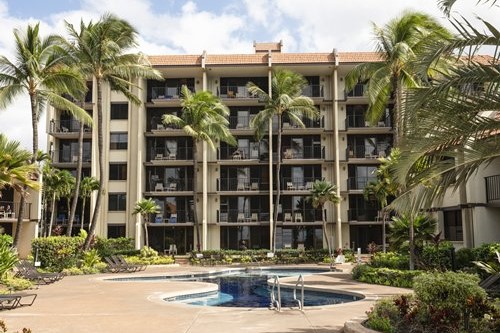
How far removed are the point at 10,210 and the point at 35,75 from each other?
11.7 meters

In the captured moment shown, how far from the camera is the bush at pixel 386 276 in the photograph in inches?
765

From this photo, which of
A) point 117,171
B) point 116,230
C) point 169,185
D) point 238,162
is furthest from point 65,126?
point 238,162

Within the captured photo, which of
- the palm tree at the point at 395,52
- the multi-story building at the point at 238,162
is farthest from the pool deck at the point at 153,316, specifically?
the multi-story building at the point at 238,162

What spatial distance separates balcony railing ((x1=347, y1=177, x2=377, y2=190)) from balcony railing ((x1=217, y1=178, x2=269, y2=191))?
23.6 feet

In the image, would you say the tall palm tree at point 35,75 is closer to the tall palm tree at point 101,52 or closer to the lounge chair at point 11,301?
the tall palm tree at point 101,52

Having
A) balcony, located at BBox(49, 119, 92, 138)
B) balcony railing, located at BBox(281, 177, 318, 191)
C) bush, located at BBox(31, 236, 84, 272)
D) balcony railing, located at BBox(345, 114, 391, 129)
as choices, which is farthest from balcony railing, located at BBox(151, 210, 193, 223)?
balcony railing, located at BBox(345, 114, 391, 129)

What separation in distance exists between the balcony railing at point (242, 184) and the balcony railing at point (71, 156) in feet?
39.9

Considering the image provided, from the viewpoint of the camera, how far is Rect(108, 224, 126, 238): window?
141 feet

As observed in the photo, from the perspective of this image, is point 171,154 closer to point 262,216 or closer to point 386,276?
point 262,216

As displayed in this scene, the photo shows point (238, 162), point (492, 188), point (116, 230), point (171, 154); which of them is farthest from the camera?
point (171, 154)

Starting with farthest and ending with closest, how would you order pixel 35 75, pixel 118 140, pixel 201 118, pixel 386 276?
pixel 118 140
pixel 201 118
pixel 35 75
pixel 386 276

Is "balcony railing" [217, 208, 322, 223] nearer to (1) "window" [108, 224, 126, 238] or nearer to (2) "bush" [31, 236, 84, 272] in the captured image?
(1) "window" [108, 224, 126, 238]

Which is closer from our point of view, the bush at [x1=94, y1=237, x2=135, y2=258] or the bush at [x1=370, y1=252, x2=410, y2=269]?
the bush at [x1=370, y1=252, x2=410, y2=269]

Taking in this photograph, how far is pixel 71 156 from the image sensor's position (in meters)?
44.8
